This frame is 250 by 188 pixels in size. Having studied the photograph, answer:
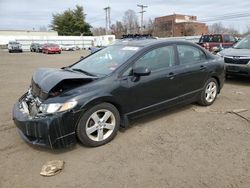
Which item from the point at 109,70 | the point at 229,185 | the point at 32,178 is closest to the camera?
the point at 229,185

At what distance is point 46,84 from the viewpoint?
3.83 m

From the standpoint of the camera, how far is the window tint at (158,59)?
4484 mm

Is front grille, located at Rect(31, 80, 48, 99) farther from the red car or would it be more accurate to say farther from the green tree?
the green tree

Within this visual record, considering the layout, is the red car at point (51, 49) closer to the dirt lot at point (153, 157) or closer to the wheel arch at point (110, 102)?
the dirt lot at point (153, 157)

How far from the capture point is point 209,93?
583 cm

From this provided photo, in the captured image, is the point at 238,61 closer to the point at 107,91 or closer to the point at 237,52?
the point at 237,52

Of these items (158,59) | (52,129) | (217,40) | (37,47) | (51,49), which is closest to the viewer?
(52,129)

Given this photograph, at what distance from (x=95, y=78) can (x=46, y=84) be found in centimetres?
73

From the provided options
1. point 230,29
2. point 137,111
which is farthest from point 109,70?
point 230,29

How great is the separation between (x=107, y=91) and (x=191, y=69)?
2097 millimetres

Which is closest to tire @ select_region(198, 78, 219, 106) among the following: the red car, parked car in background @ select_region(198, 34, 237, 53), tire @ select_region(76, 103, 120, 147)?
tire @ select_region(76, 103, 120, 147)

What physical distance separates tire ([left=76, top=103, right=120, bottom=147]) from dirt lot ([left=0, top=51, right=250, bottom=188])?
133 millimetres

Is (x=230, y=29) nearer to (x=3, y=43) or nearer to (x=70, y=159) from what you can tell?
(x=3, y=43)

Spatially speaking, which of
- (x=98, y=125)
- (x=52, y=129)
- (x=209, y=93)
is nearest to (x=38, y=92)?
(x=52, y=129)
